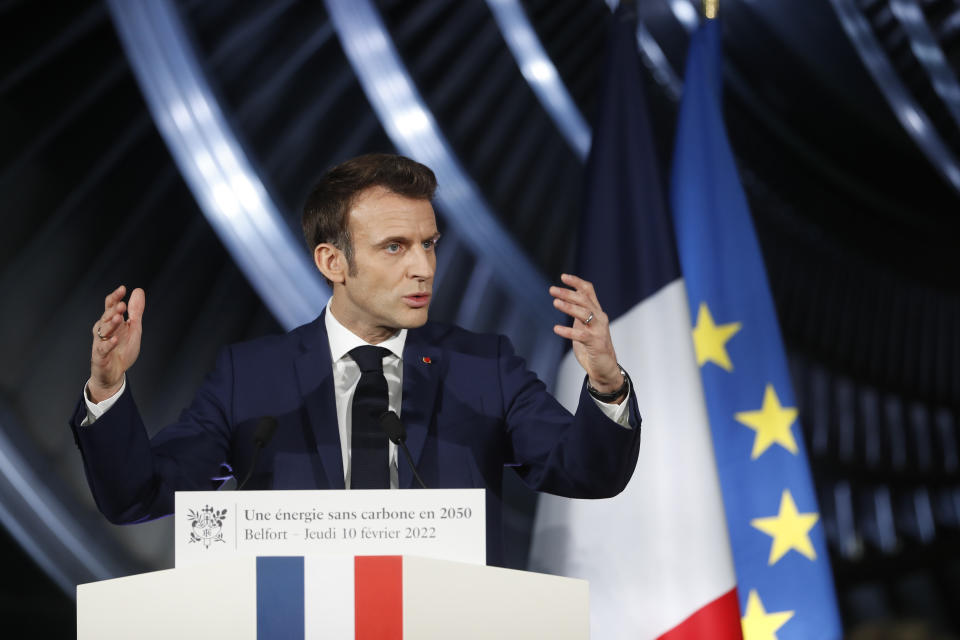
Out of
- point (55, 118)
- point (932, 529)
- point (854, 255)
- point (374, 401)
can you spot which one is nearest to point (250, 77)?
point (55, 118)

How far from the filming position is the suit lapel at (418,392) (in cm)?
188

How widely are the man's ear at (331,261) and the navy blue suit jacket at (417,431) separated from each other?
0.13m

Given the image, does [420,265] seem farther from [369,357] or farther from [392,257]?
[369,357]

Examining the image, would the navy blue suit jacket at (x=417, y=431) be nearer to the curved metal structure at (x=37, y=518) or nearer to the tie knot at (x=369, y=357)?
the tie knot at (x=369, y=357)

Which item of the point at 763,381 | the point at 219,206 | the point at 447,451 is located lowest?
the point at 447,451

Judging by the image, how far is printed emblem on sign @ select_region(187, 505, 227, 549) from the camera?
1319mm

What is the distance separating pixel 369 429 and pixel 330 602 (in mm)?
589

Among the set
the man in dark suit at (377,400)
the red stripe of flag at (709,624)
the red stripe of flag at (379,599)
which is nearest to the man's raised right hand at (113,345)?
the man in dark suit at (377,400)

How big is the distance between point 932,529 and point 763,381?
384 centimetres

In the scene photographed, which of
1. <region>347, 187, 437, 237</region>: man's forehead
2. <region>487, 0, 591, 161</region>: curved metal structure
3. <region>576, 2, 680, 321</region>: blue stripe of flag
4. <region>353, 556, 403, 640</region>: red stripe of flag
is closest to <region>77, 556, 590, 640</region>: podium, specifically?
<region>353, 556, 403, 640</region>: red stripe of flag

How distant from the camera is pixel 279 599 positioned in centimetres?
125

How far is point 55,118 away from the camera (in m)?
3.01

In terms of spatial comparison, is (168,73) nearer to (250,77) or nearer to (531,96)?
(250,77)

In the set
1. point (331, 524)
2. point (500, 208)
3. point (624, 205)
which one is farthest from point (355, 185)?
point (500, 208)
